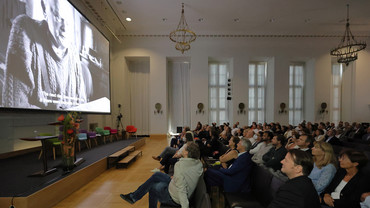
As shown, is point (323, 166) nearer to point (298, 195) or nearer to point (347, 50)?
point (298, 195)

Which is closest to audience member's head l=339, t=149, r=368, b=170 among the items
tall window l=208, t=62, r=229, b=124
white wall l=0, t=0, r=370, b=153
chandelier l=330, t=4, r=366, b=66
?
chandelier l=330, t=4, r=366, b=66

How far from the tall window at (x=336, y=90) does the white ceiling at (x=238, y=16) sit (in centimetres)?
224

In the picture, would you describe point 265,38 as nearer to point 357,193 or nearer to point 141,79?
point 141,79

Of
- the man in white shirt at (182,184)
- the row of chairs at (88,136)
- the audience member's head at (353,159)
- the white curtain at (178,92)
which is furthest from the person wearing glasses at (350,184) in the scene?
the white curtain at (178,92)

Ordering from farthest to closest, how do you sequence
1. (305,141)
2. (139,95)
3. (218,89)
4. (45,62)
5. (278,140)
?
(218,89)
(139,95)
(45,62)
(305,141)
(278,140)

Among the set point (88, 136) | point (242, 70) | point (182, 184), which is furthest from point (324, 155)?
point (242, 70)

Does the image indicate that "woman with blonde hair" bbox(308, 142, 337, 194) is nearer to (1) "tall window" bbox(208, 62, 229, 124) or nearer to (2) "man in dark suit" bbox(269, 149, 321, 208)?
(2) "man in dark suit" bbox(269, 149, 321, 208)

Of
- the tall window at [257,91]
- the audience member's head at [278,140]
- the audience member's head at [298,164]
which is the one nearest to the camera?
the audience member's head at [298,164]

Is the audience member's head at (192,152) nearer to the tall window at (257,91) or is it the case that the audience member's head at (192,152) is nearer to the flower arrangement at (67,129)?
the flower arrangement at (67,129)

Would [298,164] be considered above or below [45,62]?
below

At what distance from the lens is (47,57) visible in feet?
14.6

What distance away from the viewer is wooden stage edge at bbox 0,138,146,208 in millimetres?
2312

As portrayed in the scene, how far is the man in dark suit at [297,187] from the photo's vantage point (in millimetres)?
1238

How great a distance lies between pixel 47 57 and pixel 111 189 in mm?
3560
